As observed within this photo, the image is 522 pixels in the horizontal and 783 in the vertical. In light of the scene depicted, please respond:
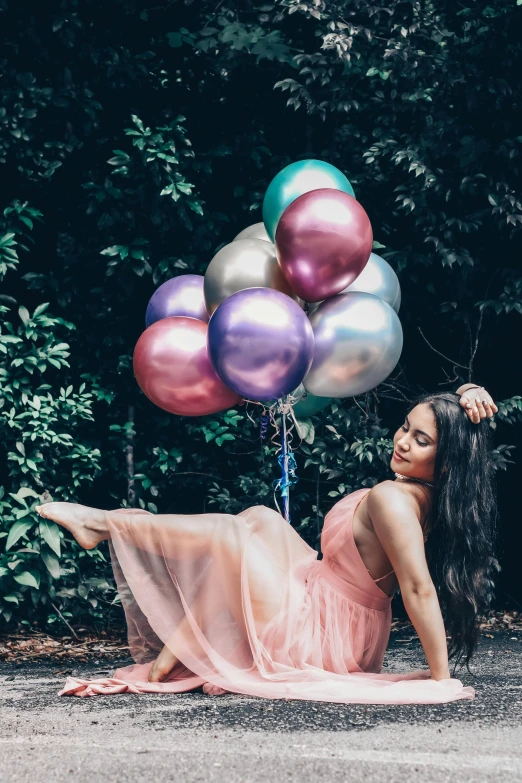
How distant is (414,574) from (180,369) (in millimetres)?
1132

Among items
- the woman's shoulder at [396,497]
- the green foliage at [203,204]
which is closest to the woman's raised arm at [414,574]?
the woman's shoulder at [396,497]

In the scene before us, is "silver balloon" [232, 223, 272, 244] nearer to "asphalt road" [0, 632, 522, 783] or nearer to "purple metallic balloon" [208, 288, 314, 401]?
"purple metallic balloon" [208, 288, 314, 401]

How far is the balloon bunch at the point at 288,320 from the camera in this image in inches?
117

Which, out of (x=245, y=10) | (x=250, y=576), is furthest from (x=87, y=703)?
(x=245, y=10)

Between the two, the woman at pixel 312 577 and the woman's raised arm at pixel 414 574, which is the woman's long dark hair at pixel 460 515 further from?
the woman's raised arm at pixel 414 574

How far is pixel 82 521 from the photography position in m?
2.77

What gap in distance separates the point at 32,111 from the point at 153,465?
1.92m

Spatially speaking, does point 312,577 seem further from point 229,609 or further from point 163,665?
point 163,665

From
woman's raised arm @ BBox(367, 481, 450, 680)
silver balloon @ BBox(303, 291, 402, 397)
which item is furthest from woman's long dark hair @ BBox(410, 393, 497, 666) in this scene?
silver balloon @ BBox(303, 291, 402, 397)

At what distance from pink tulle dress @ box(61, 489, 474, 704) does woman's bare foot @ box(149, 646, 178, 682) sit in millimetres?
33

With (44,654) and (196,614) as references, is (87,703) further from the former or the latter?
(44,654)

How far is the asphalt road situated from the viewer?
6.09 ft

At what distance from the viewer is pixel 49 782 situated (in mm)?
1829

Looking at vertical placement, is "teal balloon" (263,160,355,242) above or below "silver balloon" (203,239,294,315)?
above
